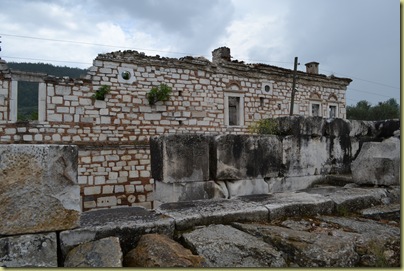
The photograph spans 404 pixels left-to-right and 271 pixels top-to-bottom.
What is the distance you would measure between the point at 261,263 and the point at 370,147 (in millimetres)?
3196

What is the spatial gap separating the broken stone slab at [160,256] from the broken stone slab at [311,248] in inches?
24.8

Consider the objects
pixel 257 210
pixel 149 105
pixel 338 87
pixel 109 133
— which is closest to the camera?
pixel 257 210

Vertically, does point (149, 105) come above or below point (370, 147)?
above

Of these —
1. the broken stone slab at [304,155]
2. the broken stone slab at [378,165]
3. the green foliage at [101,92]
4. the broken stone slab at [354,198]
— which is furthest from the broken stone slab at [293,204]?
the green foliage at [101,92]

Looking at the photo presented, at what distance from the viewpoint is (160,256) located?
2.02 meters

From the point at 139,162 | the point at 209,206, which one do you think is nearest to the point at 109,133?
the point at 139,162

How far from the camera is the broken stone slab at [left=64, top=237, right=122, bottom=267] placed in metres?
1.93

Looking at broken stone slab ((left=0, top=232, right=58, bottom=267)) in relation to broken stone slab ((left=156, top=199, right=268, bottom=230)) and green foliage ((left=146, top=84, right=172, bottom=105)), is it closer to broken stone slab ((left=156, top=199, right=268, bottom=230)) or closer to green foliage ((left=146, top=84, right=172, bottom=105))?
broken stone slab ((left=156, top=199, right=268, bottom=230))

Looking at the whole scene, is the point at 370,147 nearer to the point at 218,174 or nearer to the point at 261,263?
the point at 218,174

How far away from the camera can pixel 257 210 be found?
2.97 metres

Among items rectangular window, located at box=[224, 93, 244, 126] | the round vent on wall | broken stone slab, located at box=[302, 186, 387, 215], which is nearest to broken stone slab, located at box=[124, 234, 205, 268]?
broken stone slab, located at box=[302, 186, 387, 215]

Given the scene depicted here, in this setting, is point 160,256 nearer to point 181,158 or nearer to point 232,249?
point 232,249

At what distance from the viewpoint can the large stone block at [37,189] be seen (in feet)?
6.86

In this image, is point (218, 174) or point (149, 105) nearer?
point (218, 174)
